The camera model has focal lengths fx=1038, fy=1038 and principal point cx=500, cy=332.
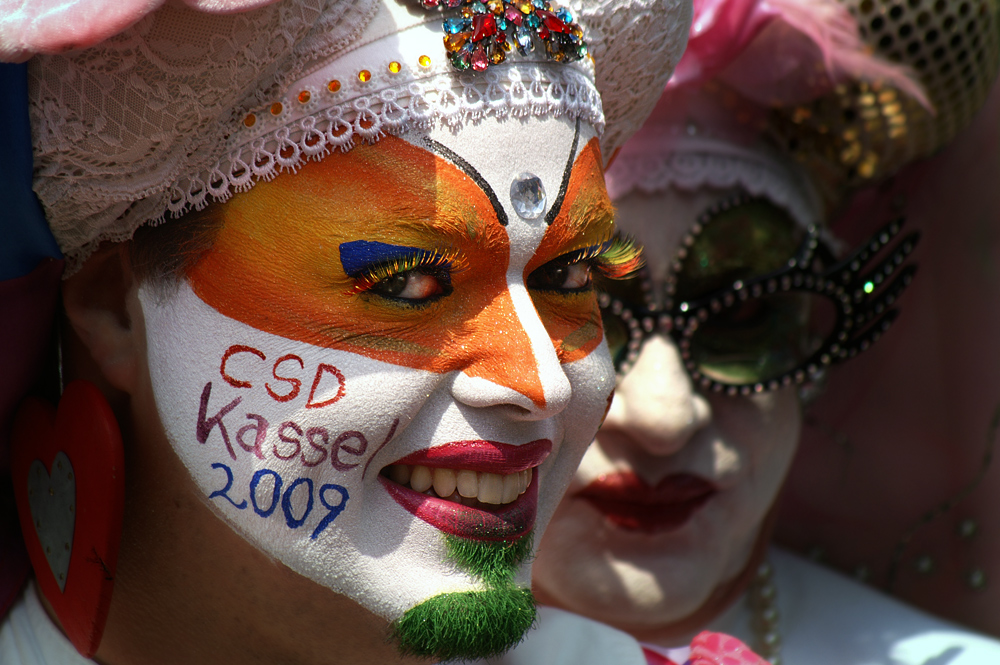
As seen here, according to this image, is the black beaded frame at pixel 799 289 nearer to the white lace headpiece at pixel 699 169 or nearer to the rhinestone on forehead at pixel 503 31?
the white lace headpiece at pixel 699 169

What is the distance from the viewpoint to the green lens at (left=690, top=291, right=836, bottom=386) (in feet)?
7.52

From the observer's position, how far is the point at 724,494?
2371mm

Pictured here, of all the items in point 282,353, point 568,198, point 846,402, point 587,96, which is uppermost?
point 587,96

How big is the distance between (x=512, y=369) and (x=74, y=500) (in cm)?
64

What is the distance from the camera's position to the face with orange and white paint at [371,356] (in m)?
1.29

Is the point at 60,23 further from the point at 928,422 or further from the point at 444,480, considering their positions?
the point at 928,422

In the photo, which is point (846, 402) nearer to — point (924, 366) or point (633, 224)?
point (924, 366)

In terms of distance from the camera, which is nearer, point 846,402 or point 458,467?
point 458,467

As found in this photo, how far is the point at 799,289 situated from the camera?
2283mm

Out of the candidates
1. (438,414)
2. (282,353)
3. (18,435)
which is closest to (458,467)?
(438,414)

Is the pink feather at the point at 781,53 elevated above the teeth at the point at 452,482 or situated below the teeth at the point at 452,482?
above

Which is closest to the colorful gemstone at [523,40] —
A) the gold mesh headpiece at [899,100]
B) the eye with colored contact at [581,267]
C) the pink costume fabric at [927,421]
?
the eye with colored contact at [581,267]

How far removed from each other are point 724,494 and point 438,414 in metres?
1.22

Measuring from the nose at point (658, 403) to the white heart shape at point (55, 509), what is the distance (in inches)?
45.4
